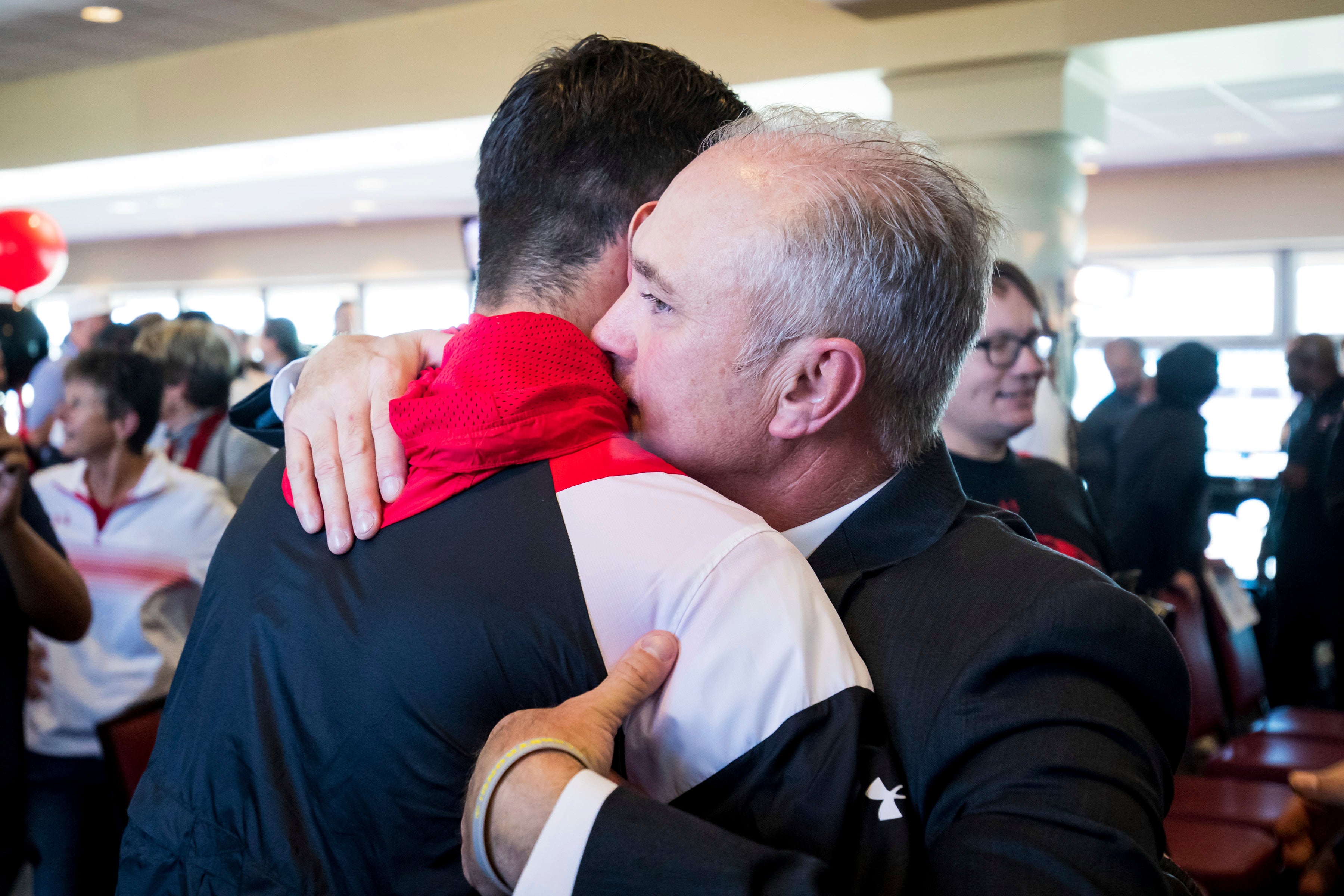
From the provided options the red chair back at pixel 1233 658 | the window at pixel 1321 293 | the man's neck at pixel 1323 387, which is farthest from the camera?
the window at pixel 1321 293

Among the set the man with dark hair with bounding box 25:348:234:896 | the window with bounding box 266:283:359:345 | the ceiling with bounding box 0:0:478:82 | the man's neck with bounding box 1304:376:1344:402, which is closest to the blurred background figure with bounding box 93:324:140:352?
the man with dark hair with bounding box 25:348:234:896

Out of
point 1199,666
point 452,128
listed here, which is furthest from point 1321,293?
point 452,128

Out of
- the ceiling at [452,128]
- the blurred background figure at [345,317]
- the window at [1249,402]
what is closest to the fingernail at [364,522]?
the ceiling at [452,128]

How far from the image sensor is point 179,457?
350cm

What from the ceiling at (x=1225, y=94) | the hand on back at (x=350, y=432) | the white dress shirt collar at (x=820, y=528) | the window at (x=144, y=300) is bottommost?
the white dress shirt collar at (x=820, y=528)

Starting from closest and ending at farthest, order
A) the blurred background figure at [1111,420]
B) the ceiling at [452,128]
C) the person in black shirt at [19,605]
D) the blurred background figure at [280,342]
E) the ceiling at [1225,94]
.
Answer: the person in black shirt at [19,605] < the ceiling at [1225,94] < the blurred background figure at [1111,420] < the ceiling at [452,128] < the blurred background figure at [280,342]

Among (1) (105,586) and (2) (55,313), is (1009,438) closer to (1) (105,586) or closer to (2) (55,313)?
(1) (105,586)

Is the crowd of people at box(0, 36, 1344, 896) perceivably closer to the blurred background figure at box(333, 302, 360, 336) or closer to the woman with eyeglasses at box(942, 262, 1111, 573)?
the woman with eyeglasses at box(942, 262, 1111, 573)

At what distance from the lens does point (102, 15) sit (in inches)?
218

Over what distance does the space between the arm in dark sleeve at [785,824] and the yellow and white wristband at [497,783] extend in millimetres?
46

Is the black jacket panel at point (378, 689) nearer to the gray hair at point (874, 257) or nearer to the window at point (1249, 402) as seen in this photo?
the gray hair at point (874, 257)

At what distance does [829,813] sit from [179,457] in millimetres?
3336

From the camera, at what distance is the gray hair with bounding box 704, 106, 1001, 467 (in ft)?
2.86

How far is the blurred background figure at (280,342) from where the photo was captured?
247 inches
